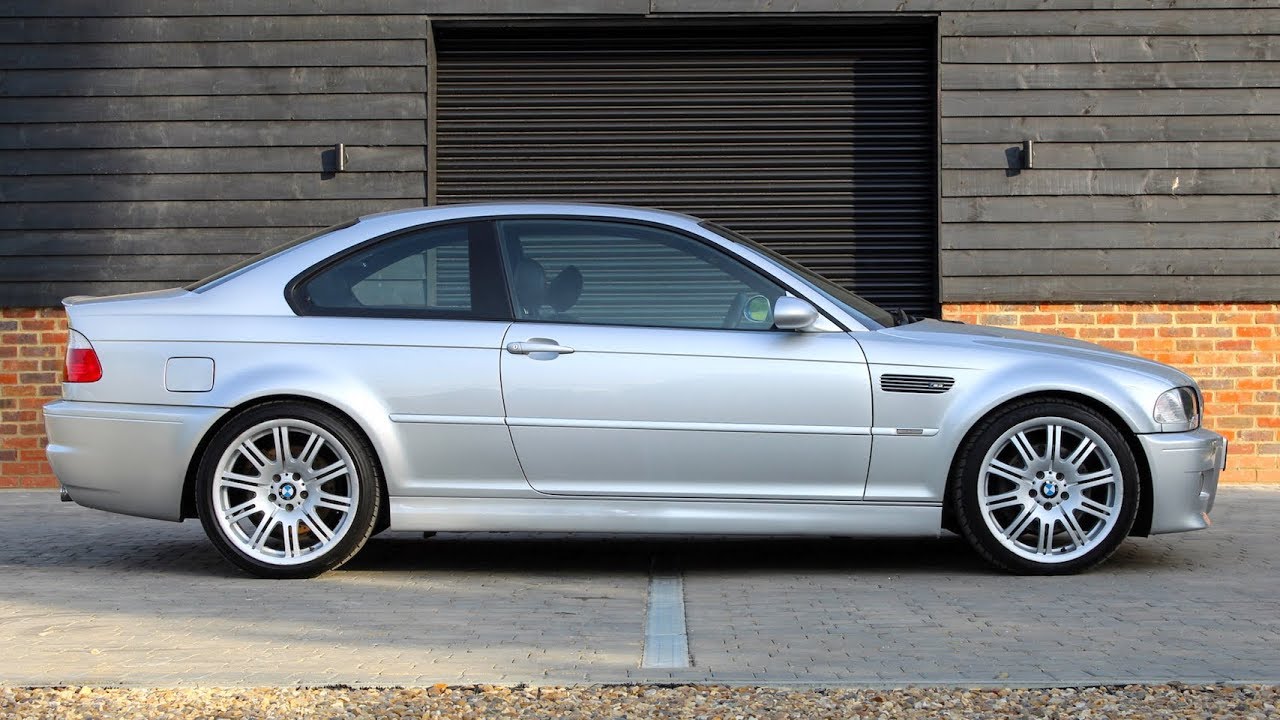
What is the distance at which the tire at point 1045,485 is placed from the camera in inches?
245

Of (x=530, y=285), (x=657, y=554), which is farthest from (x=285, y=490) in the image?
(x=657, y=554)

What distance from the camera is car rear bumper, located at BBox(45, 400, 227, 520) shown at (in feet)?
20.7

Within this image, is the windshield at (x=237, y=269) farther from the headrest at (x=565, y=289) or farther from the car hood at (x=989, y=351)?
the car hood at (x=989, y=351)

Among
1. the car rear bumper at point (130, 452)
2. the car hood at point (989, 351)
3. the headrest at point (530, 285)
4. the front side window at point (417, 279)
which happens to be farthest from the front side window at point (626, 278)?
the car rear bumper at point (130, 452)

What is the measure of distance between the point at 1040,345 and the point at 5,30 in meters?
7.54

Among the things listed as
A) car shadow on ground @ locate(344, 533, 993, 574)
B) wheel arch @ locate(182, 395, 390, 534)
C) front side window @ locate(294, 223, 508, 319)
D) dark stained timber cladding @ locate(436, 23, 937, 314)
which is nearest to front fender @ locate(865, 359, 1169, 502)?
car shadow on ground @ locate(344, 533, 993, 574)

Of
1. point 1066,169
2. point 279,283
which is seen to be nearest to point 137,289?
point 279,283

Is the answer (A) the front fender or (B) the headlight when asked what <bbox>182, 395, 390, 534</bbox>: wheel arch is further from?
(B) the headlight

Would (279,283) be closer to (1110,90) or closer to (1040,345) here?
(1040,345)

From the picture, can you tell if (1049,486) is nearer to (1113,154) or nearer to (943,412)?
(943,412)

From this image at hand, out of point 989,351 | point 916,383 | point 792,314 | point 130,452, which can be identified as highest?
point 792,314

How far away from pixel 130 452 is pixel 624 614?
2.23 m

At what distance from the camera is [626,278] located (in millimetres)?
6379

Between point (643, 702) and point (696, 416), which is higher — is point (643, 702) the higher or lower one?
the lower one
